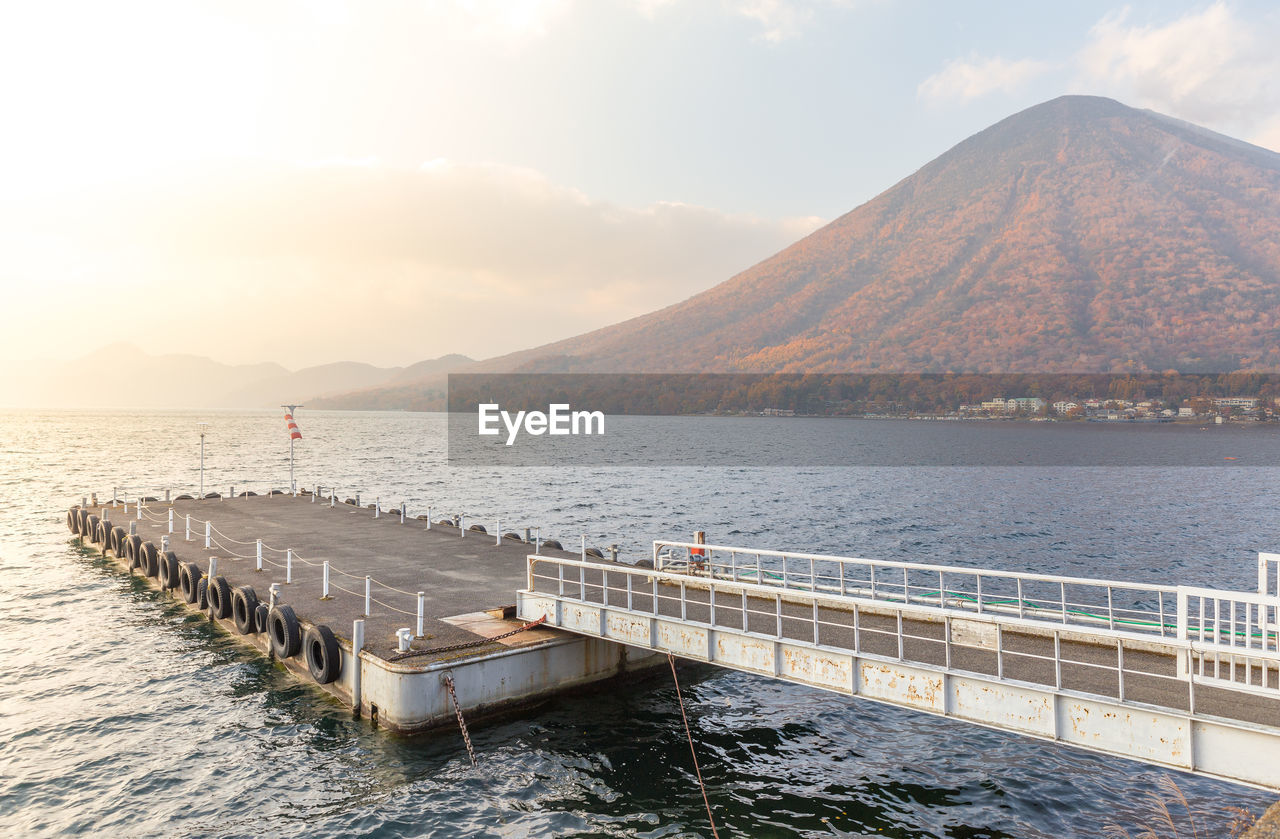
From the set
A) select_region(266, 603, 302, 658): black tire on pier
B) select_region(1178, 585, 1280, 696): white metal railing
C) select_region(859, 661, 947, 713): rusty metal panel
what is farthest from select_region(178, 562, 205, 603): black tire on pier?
select_region(1178, 585, 1280, 696): white metal railing

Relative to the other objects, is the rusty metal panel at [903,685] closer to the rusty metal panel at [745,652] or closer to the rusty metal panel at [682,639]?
the rusty metal panel at [745,652]

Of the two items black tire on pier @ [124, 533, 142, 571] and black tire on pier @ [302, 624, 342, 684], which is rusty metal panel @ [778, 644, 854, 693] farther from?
black tire on pier @ [124, 533, 142, 571]

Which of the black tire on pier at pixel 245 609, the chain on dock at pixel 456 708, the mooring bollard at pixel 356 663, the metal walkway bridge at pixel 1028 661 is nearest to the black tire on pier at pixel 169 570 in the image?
the black tire on pier at pixel 245 609

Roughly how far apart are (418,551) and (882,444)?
15231cm

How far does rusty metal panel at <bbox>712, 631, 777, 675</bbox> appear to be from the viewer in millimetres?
14086

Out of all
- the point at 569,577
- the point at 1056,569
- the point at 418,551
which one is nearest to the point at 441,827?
the point at 569,577

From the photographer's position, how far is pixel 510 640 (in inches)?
680

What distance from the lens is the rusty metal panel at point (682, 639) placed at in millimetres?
15078

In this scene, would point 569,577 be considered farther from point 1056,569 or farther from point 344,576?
point 1056,569

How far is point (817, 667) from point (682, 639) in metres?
3.07

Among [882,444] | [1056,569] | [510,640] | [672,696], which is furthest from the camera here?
[882,444]

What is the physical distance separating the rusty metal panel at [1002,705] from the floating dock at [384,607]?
9029 millimetres

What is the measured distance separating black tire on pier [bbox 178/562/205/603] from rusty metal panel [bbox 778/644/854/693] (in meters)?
20.7

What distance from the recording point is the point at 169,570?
27703mm
